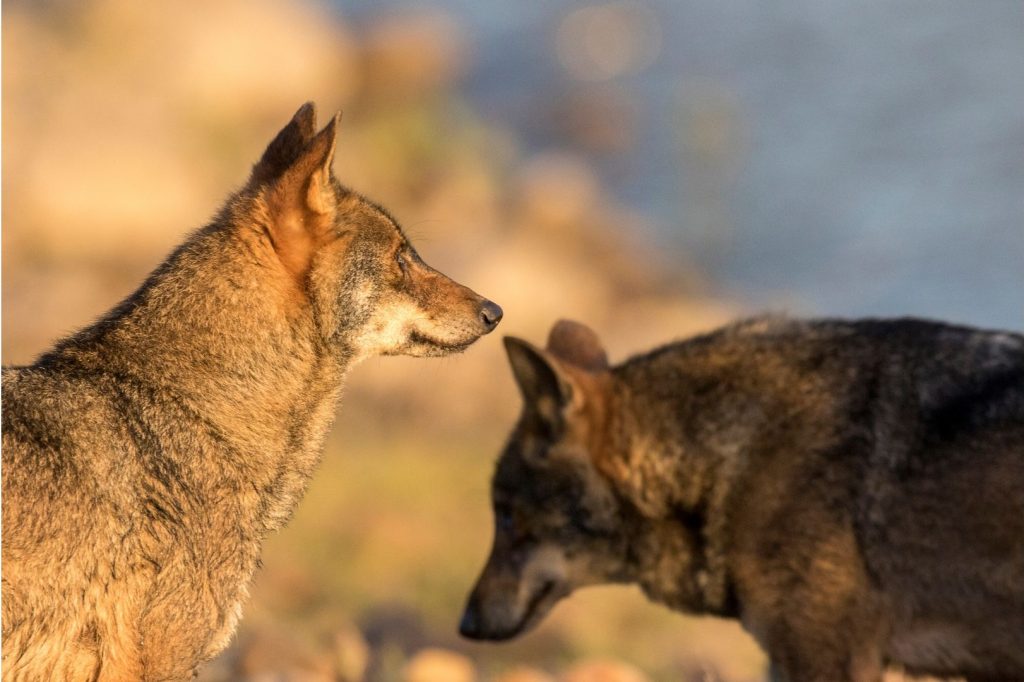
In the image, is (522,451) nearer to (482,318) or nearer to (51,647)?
(482,318)

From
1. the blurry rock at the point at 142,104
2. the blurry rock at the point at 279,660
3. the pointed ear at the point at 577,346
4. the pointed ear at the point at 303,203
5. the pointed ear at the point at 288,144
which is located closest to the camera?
the pointed ear at the point at 303,203

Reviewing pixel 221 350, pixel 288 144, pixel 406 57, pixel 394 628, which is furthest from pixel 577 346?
pixel 406 57

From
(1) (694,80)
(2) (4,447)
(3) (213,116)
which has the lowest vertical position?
(2) (4,447)

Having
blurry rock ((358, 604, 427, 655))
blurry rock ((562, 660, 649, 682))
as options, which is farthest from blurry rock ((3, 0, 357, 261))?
blurry rock ((562, 660, 649, 682))

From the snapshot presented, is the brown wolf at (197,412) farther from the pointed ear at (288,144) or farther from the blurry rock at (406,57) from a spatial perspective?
the blurry rock at (406,57)

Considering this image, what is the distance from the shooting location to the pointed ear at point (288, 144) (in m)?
5.86

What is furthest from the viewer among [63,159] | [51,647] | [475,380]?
[63,159]

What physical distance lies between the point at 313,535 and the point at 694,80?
21858 mm

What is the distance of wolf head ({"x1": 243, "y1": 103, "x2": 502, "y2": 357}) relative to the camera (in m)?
5.69

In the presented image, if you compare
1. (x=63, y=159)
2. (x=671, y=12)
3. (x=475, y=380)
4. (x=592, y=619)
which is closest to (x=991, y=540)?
(x=592, y=619)

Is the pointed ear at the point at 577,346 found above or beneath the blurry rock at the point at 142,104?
beneath

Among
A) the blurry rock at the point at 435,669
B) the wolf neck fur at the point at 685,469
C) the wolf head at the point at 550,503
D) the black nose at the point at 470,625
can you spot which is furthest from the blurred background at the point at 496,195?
the wolf neck fur at the point at 685,469

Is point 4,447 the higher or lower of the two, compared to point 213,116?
lower

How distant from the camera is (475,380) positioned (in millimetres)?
14703
